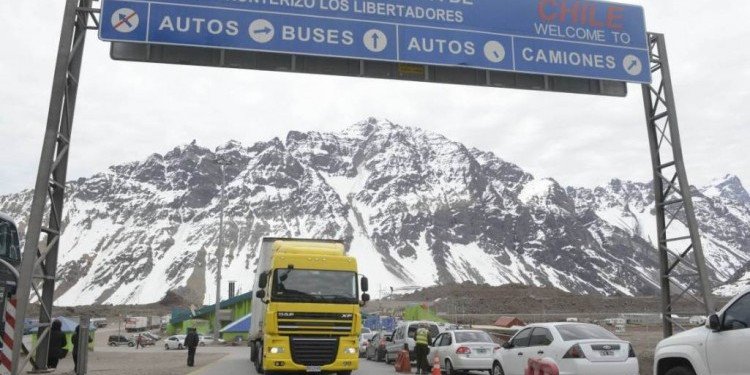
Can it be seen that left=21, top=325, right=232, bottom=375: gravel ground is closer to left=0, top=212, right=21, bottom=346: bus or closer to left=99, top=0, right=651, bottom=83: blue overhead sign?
left=0, top=212, right=21, bottom=346: bus

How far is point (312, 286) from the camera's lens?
49.0 ft

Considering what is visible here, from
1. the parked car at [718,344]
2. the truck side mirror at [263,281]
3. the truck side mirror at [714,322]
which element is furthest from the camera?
the truck side mirror at [263,281]

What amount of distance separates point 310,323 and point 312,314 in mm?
211

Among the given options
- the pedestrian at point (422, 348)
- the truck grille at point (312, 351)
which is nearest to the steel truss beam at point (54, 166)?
the truck grille at point (312, 351)

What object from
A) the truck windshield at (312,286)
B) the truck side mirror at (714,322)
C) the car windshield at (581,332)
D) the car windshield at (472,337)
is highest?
the truck windshield at (312,286)

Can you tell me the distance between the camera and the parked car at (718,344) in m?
7.51

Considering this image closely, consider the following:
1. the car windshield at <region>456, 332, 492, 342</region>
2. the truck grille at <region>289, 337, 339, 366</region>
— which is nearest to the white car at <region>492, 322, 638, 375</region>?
the truck grille at <region>289, 337, 339, 366</region>

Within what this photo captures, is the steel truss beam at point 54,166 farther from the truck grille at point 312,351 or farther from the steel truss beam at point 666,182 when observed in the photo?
the steel truss beam at point 666,182

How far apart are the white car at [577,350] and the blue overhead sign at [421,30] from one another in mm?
6928

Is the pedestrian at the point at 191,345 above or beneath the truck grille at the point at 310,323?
beneath

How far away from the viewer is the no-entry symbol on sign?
1477 cm

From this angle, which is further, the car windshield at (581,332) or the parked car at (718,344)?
the car windshield at (581,332)

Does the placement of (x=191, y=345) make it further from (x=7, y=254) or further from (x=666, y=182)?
(x=666, y=182)

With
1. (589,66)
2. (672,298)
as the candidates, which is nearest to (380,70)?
(589,66)
